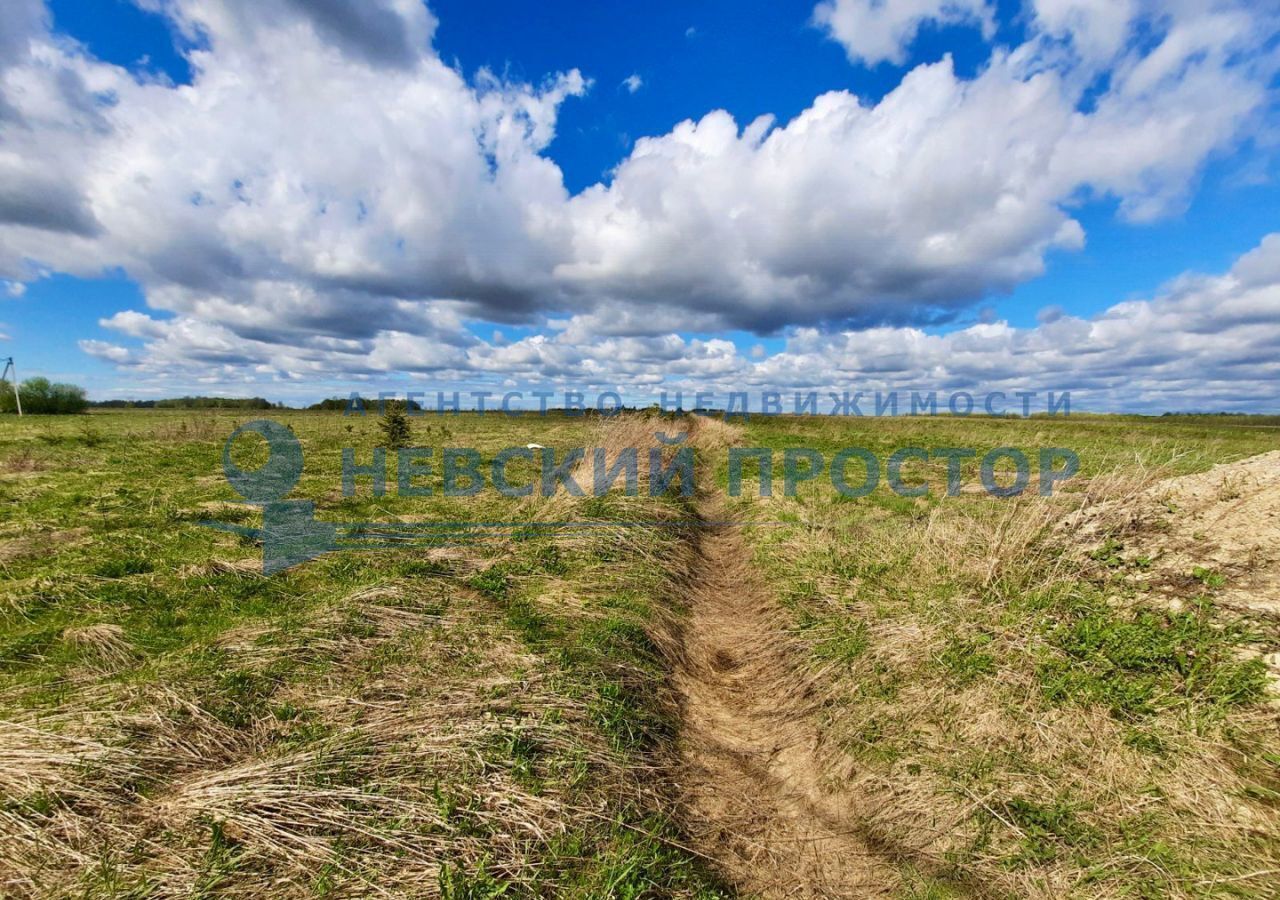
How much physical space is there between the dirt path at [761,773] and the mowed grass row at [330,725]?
34cm

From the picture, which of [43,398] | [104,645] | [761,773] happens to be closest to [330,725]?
[104,645]

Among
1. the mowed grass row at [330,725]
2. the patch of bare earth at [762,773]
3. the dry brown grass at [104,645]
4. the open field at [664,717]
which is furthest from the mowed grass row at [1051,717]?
the dry brown grass at [104,645]

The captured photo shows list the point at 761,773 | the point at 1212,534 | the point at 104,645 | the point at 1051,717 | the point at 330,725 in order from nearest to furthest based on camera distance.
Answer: the point at 330,725, the point at 1051,717, the point at 761,773, the point at 104,645, the point at 1212,534

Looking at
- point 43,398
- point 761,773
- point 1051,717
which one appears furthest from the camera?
point 43,398

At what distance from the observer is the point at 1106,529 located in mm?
5914

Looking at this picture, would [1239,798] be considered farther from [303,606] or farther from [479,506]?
[479,506]

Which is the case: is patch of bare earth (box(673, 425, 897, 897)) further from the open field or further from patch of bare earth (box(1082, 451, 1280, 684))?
patch of bare earth (box(1082, 451, 1280, 684))

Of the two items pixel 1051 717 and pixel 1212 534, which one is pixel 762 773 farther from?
pixel 1212 534

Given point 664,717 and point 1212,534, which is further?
point 1212,534

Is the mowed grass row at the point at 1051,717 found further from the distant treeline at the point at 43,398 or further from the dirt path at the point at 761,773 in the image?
the distant treeline at the point at 43,398

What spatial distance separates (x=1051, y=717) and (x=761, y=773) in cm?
235

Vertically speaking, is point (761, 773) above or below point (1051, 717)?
below

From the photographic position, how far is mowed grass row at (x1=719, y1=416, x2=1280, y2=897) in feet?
10.4

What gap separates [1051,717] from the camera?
4.07 meters
